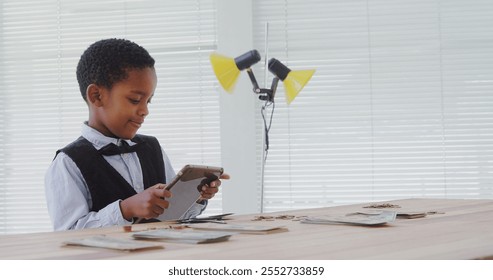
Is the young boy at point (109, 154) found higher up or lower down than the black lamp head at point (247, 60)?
lower down

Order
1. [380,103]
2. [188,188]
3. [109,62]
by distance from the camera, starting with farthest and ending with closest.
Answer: [380,103] < [109,62] < [188,188]

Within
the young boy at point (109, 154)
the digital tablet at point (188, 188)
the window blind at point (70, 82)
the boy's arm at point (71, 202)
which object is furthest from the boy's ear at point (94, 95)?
the window blind at point (70, 82)

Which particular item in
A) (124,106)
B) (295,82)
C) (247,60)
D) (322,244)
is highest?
(247,60)

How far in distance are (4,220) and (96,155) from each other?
8.64 feet

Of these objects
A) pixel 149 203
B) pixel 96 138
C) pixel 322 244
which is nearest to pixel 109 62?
pixel 96 138

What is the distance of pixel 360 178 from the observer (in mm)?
4211

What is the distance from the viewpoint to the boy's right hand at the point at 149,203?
1.81 m

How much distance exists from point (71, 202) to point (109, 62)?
533 millimetres

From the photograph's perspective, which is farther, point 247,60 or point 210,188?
point 247,60

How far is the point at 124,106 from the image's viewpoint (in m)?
2.27

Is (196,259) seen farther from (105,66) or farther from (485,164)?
(485,164)

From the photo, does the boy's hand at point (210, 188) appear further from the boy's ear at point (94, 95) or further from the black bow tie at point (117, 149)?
the boy's ear at point (94, 95)

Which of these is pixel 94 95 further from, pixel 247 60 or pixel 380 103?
pixel 380 103

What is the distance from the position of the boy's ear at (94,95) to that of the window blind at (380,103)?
6.67ft
